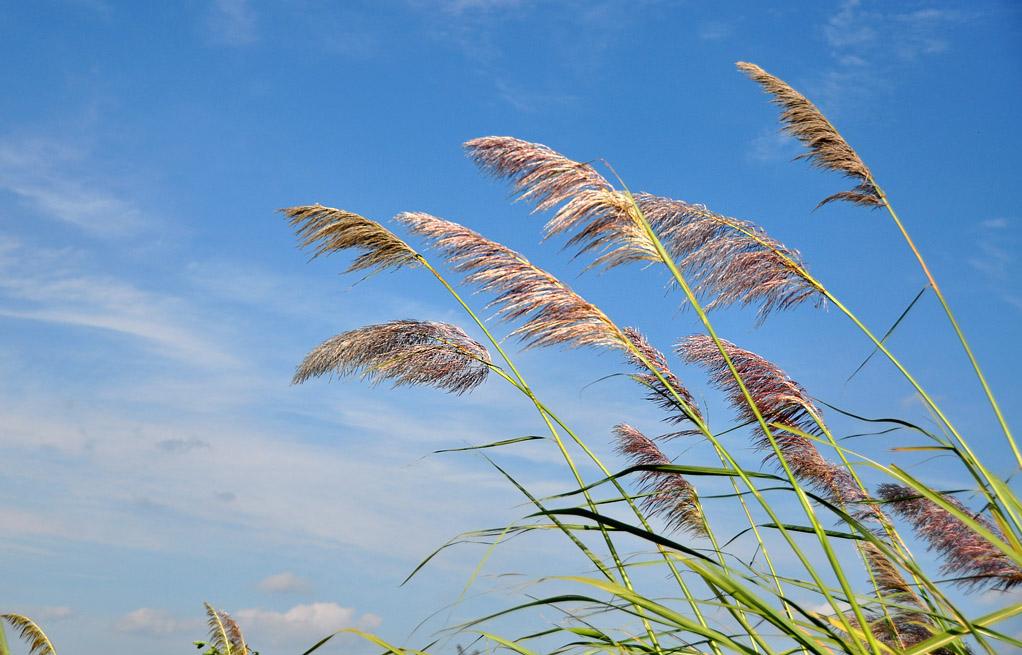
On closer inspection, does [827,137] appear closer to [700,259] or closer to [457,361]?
[700,259]

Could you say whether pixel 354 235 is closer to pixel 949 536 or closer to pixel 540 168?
pixel 540 168

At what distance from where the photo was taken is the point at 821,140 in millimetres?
3727

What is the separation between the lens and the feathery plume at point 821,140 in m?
3.71

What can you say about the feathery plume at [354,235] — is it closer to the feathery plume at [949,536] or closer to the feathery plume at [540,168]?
the feathery plume at [540,168]

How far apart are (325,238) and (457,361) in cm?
69

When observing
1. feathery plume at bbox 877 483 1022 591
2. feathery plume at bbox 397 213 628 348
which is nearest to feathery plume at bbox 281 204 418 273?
feathery plume at bbox 397 213 628 348

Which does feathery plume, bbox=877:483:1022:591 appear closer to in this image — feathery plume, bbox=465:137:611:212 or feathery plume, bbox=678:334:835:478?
feathery plume, bbox=678:334:835:478

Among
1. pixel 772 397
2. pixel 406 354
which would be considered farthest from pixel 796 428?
pixel 406 354

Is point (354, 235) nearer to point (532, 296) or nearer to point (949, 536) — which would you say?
point (532, 296)

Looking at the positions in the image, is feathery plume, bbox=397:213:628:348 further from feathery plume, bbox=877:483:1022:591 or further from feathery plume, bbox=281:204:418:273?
feathery plume, bbox=877:483:1022:591

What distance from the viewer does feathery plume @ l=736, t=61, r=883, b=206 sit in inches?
146

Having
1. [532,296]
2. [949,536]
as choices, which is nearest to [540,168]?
[532,296]

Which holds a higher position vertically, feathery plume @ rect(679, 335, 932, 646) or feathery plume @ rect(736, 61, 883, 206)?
feathery plume @ rect(736, 61, 883, 206)

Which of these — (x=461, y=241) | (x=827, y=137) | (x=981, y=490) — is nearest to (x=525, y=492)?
(x=461, y=241)
